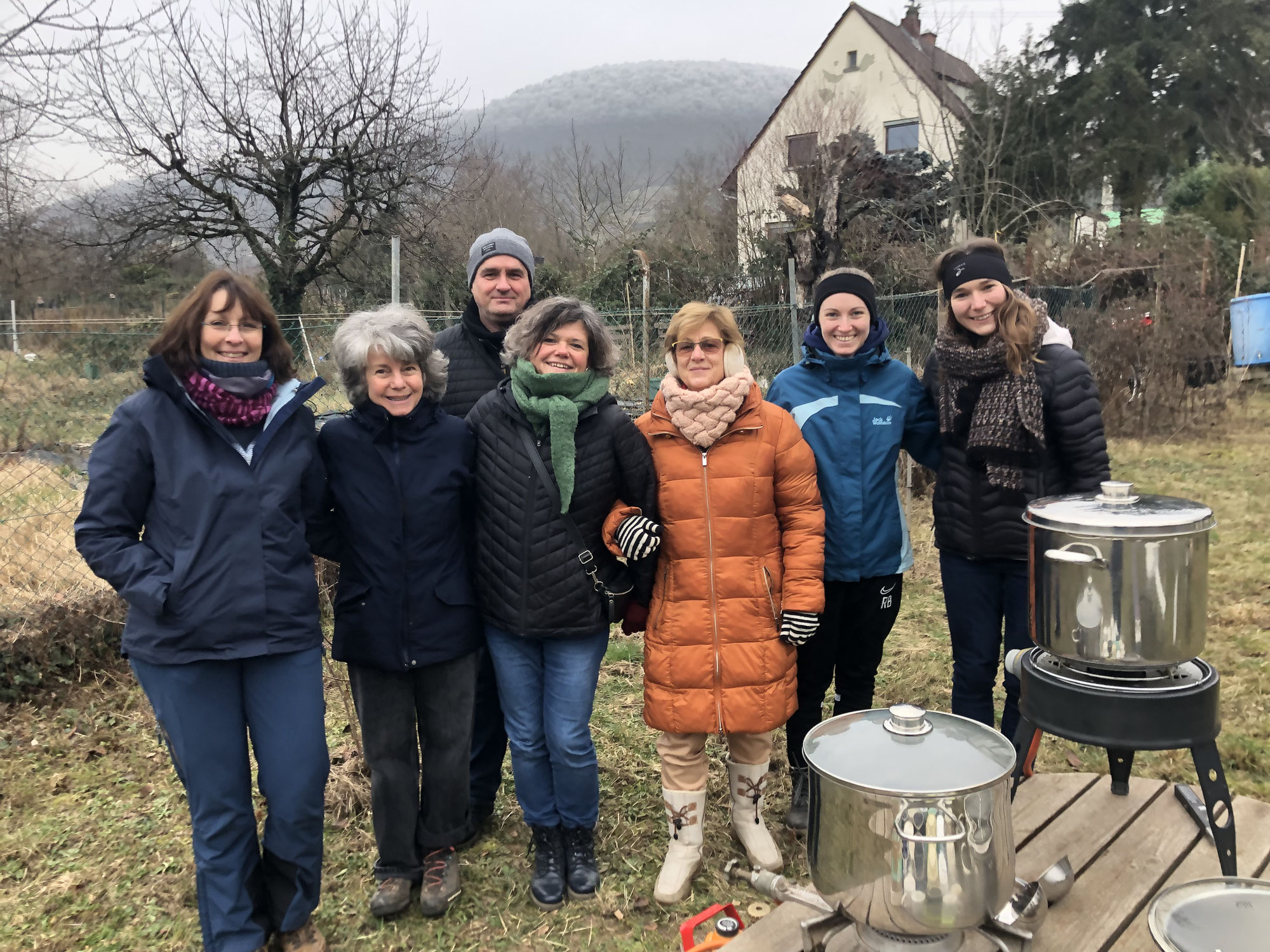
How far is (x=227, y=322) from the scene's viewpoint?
7.79ft

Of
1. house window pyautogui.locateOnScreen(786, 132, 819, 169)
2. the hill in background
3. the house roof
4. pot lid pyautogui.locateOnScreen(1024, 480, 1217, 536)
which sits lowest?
pot lid pyautogui.locateOnScreen(1024, 480, 1217, 536)

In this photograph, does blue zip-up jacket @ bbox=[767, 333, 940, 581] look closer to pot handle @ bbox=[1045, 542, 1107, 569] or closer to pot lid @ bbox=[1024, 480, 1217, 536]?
pot lid @ bbox=[1024, 480, 1217, 536]

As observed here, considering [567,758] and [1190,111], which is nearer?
[567,758]

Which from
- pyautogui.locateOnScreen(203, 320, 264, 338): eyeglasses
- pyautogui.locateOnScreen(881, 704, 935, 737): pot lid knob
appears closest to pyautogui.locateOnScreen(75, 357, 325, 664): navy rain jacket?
pyautogui.locateOnScreen(203, 320, 264, 338): eyeglasses

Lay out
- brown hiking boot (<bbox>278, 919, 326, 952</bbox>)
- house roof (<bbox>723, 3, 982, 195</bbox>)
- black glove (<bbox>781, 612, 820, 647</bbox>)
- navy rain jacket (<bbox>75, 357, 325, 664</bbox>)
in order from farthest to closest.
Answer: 1. house roof (<bbox>723, 3, 982, 195</bbox>)
2. black glove (<bbox>781, 612, 820, 647</bbox>)
3. brown hiking boot (<bbox>278, 919, 326, 952</bbox>)
4. navy rain jacket (<bbox>75, 357, 325, 664</bbox>)

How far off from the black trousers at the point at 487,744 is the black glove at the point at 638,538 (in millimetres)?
811

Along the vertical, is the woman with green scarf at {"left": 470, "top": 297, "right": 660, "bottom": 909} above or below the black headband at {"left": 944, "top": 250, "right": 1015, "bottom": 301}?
below

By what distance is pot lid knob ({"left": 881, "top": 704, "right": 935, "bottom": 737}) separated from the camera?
1.87 metres

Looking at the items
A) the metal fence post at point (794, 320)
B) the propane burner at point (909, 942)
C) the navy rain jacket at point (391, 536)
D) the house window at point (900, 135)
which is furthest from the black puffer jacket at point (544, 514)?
the house window at point (900, 135)

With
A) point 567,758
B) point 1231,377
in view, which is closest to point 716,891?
point 567,758

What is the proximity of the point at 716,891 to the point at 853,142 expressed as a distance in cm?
1439

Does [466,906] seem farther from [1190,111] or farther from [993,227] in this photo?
[1190,111]

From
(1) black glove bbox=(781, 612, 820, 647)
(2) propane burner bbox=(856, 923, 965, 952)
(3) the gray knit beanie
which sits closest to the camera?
(2) propane burner bbox=(856, 923, 965, 952)

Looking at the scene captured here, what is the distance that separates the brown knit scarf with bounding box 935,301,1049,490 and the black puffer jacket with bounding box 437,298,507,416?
1.56 m
